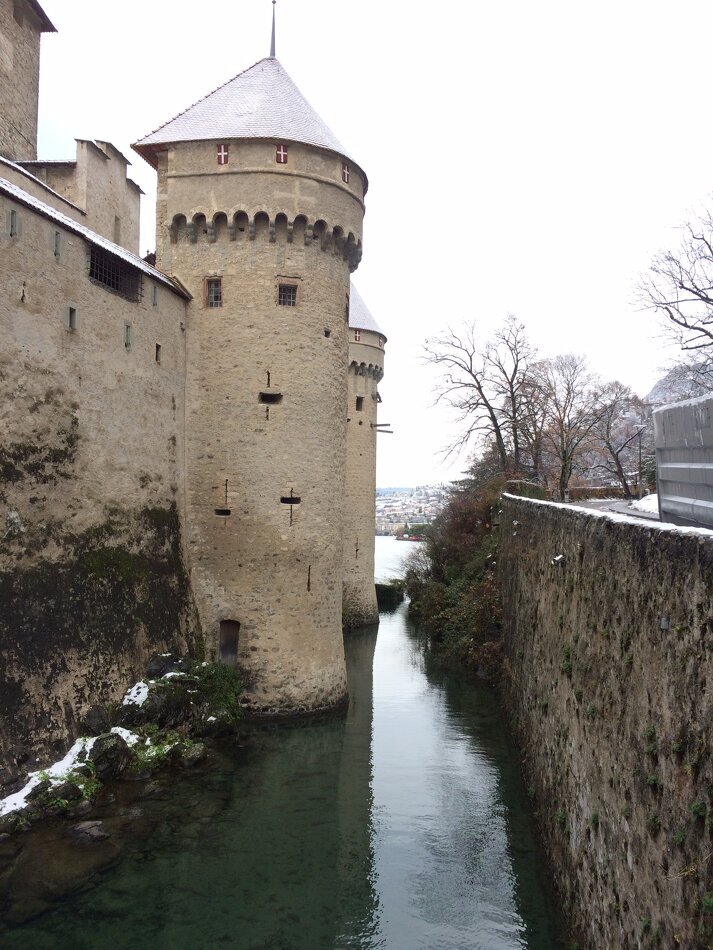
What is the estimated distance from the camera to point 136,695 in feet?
48.6

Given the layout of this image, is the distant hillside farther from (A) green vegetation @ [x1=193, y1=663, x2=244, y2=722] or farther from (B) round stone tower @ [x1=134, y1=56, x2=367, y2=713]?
(A) green vegetation @ [x1=193, y1=663, x2=244, y2=722]

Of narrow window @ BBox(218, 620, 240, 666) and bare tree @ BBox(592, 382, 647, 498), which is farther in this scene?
bare tree @ BBox(592, 382, 647, 498)

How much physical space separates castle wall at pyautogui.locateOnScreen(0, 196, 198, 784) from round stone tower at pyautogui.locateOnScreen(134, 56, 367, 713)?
111 centimetres

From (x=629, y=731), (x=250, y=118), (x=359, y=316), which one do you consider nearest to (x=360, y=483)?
(x=359, y=316)

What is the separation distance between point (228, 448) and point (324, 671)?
605cm

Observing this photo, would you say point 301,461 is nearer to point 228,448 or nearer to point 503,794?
point 228,448

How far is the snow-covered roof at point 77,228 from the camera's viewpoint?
42.0ft

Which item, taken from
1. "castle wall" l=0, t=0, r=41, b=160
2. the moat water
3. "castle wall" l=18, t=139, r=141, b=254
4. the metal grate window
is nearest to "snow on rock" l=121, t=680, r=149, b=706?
the moat water

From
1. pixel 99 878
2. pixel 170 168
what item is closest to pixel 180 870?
pixel 99 878

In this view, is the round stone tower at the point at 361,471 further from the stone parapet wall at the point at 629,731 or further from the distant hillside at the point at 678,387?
the stone parapet wall at the point at 629,731

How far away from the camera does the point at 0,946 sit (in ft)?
28.1

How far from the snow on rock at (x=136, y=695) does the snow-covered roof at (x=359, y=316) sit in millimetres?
21956

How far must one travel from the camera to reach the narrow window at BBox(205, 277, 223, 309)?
18.8m

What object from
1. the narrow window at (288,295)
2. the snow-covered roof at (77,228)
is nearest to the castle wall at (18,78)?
the snow-covered roof at (77,228)
